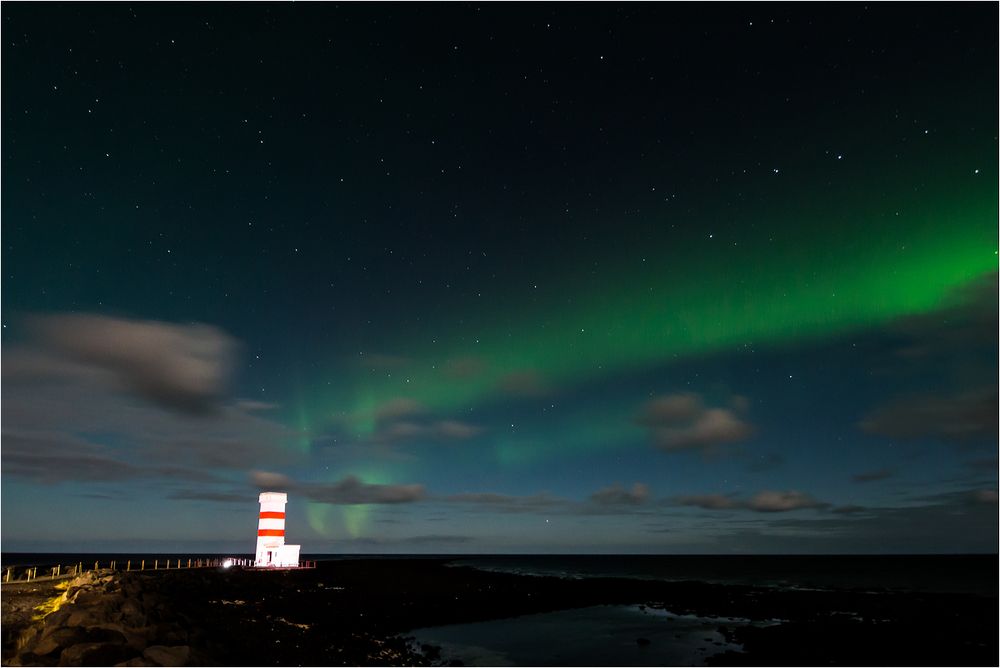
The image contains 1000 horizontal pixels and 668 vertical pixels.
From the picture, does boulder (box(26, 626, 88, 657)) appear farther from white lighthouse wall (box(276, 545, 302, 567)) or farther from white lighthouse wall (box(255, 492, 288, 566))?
white lighthouse wall (box(276, 545, 302, 567))

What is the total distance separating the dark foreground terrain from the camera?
2006 centimetres

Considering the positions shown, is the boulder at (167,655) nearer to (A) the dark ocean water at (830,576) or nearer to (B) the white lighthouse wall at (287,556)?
(B) the white lighthouse wall at (287,556)

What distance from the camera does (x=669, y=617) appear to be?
129 feet

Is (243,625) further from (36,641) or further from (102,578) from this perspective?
(102,578)

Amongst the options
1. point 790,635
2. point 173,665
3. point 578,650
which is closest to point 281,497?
point 578,650

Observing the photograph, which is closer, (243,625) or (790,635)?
(243,625)

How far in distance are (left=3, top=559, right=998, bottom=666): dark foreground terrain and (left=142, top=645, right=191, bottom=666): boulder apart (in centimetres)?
4

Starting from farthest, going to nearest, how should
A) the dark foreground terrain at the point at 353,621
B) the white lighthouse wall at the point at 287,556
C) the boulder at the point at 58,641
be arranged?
the white lighthouse wall at the point at 287,556 < the dark foreground terrain at the point at 353,621 < the boulder at the point at 58,641

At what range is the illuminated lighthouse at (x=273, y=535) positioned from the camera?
48875 millimetres

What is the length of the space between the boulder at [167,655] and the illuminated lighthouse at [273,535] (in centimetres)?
3073

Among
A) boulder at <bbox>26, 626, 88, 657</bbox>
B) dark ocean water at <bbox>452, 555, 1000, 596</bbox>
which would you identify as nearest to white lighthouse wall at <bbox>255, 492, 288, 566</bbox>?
boulder at <bbox>26, 626, 88, 657</bbox>

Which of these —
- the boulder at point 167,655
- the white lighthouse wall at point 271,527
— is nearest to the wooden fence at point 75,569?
the white lighthouse wall at point 271,527

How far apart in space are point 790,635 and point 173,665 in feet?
86.4

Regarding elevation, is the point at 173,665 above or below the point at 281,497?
below
